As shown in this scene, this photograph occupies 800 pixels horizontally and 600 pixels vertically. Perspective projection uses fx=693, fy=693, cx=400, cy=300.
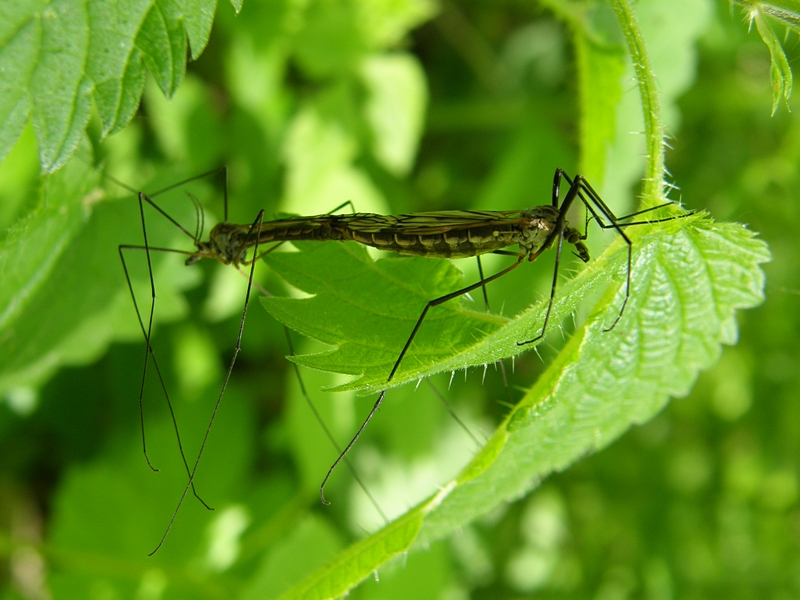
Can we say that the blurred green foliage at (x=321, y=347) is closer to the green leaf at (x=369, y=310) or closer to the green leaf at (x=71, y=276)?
the green leaf at (x=71, y=276)

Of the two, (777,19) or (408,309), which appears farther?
(408,309)

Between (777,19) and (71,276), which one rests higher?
(71,276)

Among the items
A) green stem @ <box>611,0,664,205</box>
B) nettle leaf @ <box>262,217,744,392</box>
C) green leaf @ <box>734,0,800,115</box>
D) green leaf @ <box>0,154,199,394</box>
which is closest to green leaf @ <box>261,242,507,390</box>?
nettle leaf @ <box>262,217,744,392</box>

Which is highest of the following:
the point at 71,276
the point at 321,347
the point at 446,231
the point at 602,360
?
the point at 71,276

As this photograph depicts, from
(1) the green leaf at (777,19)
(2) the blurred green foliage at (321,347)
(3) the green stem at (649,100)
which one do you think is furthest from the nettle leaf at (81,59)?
(1) the green leaf at (777,19)

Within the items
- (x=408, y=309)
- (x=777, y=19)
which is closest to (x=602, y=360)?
(x=408, y=309)

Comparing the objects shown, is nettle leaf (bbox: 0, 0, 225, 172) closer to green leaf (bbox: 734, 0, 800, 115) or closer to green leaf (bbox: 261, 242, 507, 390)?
green leaf (bbox: 261, 242, 507, 390)

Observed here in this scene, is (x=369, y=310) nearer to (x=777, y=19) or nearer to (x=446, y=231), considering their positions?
(x=446, y=231)
